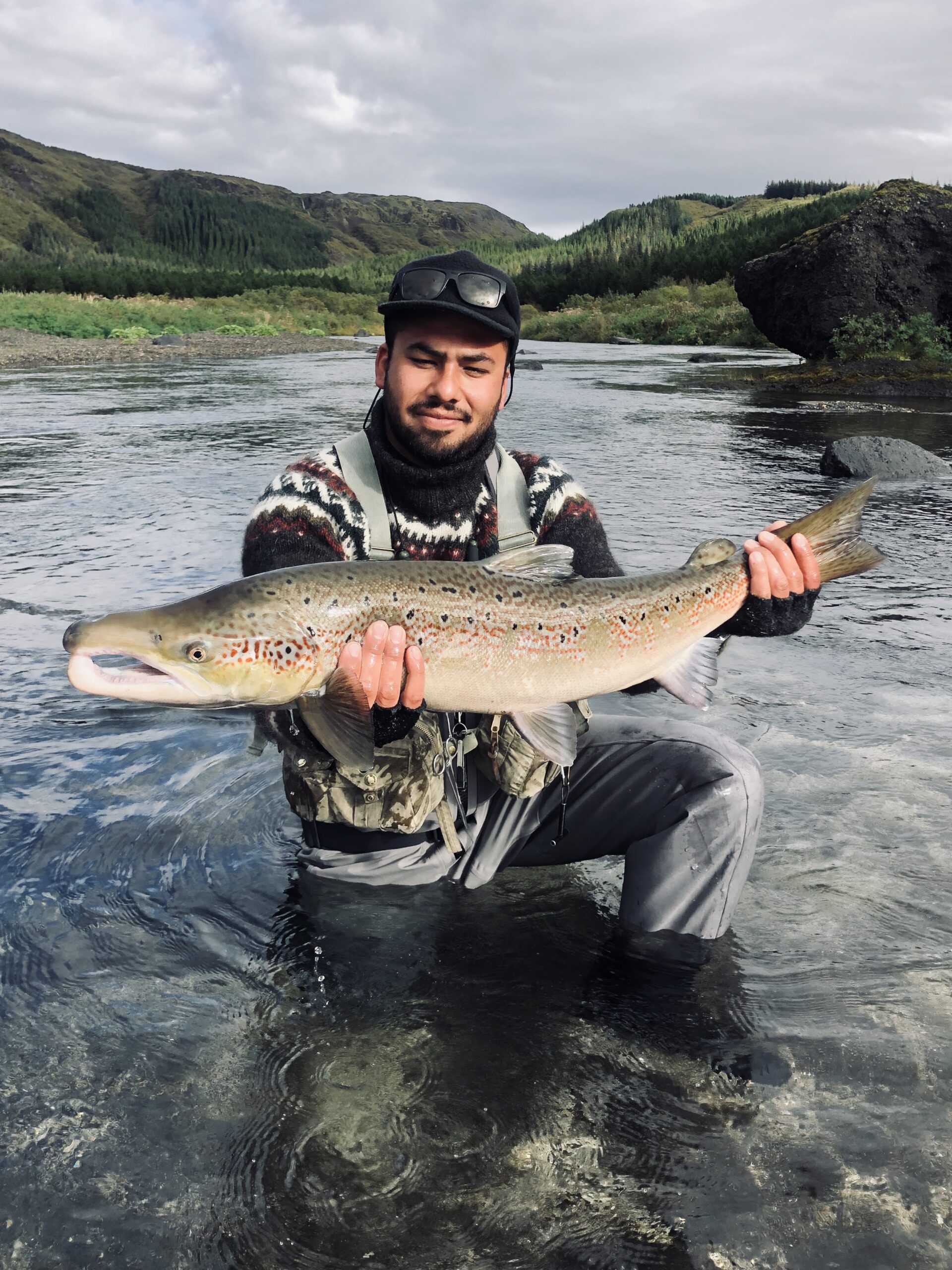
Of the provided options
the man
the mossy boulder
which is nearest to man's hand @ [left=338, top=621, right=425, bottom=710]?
the man

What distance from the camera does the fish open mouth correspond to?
2270 millimetres

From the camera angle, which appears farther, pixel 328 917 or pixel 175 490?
pixel 175 490

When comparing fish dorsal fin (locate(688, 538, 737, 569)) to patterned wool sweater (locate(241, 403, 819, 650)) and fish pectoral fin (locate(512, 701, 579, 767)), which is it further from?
fish pectoral fin (locate(512, 701, 579, 767))

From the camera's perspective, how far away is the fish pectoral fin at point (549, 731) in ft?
9.46

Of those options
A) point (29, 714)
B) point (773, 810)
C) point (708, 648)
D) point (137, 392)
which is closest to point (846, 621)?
point (773, 810)

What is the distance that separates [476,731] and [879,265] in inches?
1052

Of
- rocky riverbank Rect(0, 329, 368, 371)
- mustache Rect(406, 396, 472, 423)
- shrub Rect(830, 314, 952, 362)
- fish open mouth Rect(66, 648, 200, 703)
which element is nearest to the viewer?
fish open mouth Rect(66, 648, 200, 703)

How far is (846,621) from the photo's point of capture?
21.7 feet

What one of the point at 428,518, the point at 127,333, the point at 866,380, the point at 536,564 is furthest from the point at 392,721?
the point at 127,333

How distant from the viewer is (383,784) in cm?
295

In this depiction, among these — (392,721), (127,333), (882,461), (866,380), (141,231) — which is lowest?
(882,461)

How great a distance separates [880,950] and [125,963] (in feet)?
7.82

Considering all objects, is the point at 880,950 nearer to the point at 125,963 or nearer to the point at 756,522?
the point at 125,963

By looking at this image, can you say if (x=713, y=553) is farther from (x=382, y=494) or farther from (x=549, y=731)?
(x=382, y=494)
